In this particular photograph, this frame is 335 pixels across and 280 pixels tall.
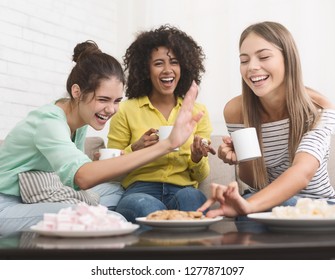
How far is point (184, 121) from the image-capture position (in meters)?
1.73

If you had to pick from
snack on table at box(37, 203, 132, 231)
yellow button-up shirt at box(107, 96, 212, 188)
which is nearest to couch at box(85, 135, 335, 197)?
yellow button-up shirt at box(107, 96, 212, 188)

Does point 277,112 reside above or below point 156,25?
below

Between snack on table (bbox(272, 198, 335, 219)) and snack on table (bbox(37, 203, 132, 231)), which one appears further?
snack on table (bbox(272, 198, 335, 219))

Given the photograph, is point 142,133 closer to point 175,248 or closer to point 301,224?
point 301,224

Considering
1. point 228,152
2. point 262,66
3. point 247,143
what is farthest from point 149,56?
point 247,143

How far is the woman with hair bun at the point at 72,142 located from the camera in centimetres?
176

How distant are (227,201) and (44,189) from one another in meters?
0.77

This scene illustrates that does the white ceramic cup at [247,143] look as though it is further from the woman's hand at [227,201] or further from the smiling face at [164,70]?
the smiling face at [164,70]

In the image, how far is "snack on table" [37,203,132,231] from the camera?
1.11 m

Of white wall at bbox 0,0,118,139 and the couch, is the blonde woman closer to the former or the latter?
the couch

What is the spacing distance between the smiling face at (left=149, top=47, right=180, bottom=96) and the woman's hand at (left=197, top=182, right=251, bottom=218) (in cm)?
107

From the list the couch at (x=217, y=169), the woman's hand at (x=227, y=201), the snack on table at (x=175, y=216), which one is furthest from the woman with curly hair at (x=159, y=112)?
the snack on table at (x=175, y=216)
